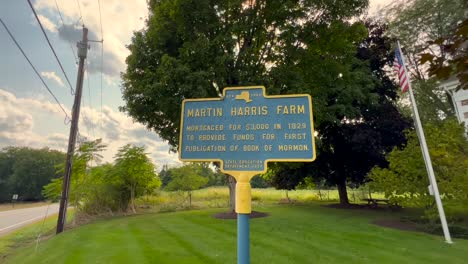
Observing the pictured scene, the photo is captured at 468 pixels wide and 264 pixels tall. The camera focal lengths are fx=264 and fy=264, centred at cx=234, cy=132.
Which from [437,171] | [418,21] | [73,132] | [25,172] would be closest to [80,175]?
[73,132]

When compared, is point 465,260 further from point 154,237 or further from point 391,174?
point 154,237

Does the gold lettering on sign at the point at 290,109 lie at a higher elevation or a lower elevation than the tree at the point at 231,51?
lower

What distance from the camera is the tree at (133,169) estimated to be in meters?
20.2

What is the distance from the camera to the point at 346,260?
271 inches

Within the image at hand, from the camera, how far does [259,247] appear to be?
26.3 feet

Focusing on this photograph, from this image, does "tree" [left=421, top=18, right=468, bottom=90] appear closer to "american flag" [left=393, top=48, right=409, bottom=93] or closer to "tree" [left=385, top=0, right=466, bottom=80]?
"american flag" [left=393, top=48, right=409, bottom=93]

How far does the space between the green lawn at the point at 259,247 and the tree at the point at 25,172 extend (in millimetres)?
59886

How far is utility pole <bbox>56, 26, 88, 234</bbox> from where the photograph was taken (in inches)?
505

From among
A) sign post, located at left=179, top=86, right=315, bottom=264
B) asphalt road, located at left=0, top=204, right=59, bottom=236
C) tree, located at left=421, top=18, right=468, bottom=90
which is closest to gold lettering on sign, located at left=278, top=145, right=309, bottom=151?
sign post, located at left=179, top=86, right=315, bottom=264

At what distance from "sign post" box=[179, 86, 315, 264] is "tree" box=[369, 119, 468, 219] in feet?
31.5

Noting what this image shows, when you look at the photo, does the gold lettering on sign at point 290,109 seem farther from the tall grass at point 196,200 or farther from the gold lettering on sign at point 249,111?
the tall grass at point 196,200

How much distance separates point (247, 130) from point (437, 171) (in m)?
11.0

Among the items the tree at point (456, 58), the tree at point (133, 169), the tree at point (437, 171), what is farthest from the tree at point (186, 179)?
the tree at point (456, 58)

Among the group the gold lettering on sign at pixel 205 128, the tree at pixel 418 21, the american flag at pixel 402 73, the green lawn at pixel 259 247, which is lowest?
the green lawn at pixel 259 247
